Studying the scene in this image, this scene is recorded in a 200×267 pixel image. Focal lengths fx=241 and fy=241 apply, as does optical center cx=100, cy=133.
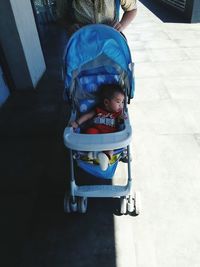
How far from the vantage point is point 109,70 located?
2.21 m

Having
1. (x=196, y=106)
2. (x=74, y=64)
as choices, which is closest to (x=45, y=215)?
(x=74, y=64)

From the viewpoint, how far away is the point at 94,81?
2203mm

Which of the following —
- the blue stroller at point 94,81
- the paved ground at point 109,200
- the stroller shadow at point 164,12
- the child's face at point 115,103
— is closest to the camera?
the paved ground at point 109,200

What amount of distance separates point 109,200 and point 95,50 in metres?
1.33

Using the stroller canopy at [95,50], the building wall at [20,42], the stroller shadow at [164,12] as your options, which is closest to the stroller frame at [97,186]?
the stroller canopy at [95,50]

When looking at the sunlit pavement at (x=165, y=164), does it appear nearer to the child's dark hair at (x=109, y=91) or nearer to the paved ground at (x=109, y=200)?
the paved ground at (x=109, y=200)

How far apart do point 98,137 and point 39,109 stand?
2.08 m

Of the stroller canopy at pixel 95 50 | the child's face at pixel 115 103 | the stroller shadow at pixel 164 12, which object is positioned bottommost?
the stroller shadow at pixel 164 12

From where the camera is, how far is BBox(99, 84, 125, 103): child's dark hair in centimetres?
201

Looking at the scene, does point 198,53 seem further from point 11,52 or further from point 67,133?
point 67,133

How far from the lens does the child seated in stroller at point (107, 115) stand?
6.46 ft

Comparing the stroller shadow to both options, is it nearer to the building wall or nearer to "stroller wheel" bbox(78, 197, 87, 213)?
the building wall

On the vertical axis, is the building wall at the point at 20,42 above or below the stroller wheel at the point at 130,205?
above

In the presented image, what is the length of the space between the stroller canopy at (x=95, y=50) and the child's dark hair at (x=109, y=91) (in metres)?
0.12
